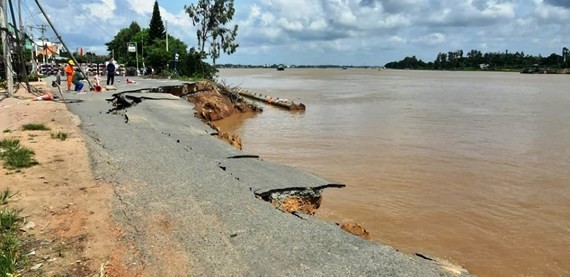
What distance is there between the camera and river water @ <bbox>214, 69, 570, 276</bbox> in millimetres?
7383

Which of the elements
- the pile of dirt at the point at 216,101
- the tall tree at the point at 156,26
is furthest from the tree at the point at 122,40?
the pile of dirt at the point at 216,101

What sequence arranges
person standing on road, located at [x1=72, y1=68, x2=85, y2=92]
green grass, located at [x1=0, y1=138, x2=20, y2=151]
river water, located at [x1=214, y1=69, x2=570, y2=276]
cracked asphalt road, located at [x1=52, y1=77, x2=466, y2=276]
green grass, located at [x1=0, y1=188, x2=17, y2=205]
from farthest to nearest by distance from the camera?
person standing on road, located at [x1=72, y1=68, x2=85, y2=92]
green grass, located at [x1=0, y1=138, x2=20, y2=151]
river water, located at [x1=214, y1=69, x2=570, y2=276]
green grass, located at [x1=0, y1=188, x2=17, y2=205]
cracked asphalt road, located at [x1=52, y1=77, x2=466, y2=276]

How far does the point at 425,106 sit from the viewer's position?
1259 inches

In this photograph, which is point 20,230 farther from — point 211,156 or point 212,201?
point 211,156

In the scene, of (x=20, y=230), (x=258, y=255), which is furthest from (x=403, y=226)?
(x=20, y=230)

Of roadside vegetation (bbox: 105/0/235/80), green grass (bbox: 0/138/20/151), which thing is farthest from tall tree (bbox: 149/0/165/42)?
green grass (bbox: 0/138/20/151)

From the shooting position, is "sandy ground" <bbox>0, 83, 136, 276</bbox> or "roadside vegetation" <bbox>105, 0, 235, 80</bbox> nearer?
"sandy ground" <bbox>0, 83, 136, 276</bbox>

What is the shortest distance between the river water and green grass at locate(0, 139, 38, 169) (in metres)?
4.94

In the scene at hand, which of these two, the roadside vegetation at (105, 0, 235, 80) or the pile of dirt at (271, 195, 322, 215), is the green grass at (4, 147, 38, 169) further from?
the roadside vegetation at (105, 0, 235, 80)

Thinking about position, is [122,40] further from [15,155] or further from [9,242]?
[9,242]

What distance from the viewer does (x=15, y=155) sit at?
25.1 ft

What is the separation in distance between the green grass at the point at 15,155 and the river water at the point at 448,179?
4.94 meters

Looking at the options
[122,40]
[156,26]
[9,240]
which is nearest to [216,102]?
[9,240]

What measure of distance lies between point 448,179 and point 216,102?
15228mm
